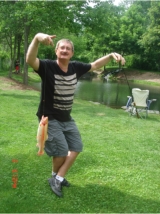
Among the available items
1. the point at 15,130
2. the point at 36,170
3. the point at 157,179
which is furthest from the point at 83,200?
the point at 15,130

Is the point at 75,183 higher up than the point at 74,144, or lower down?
lower down

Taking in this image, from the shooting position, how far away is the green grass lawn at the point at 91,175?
130 inches

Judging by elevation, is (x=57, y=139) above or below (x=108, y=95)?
above

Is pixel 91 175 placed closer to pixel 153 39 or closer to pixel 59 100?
pixel 59 100

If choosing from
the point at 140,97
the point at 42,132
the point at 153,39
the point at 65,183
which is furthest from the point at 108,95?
the point at 153,39

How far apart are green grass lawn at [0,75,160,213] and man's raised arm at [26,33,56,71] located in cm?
154

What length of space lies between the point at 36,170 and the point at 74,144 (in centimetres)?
90

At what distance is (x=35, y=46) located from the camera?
10.0 feet

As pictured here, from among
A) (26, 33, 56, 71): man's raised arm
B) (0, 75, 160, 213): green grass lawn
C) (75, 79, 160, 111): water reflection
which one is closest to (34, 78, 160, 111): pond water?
(75, 79, 160, 111): water reflection

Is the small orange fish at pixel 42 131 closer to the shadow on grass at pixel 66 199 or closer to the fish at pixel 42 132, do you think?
the fish at pixel 42 132

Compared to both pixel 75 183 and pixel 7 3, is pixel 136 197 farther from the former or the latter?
pixel 7 3

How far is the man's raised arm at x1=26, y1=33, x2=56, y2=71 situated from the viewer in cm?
293

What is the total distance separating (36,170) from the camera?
4.10 meters

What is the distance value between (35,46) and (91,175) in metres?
2.01
